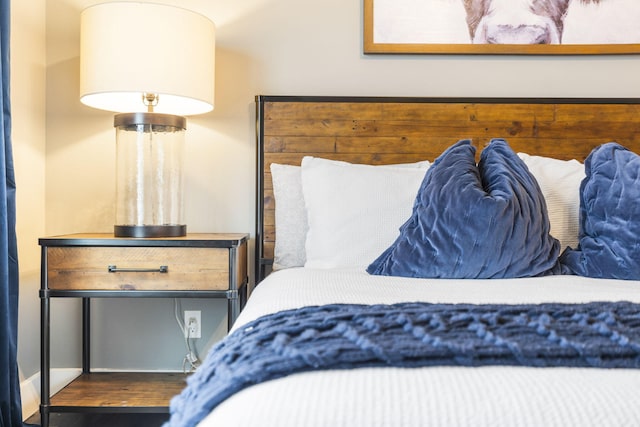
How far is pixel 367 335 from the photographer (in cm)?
78

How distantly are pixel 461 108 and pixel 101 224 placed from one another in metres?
1.59

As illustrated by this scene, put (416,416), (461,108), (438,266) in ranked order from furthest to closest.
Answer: (461,108) < (438,266) < (416,416)

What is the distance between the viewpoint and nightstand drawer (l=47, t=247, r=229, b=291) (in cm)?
187

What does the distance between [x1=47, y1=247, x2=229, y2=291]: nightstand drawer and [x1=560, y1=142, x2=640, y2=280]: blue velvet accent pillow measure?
3.85 feet

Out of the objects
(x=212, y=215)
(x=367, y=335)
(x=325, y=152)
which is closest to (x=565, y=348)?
(x=367, y=335)

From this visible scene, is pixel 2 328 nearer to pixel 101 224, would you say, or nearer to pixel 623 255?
pixel 101 224

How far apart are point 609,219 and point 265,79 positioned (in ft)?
4.69

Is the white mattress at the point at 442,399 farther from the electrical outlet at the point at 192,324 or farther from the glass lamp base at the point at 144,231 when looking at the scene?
the electrical outlet at the point at 192,324

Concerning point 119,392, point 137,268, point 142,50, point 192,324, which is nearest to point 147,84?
point 142,50

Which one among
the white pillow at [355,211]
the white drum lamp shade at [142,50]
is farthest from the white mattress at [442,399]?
the white drum lamp shade at [142,50]

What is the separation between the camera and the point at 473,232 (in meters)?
1.59

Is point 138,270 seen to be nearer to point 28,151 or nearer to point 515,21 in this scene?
point 28,151

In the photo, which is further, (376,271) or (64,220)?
(64,220)

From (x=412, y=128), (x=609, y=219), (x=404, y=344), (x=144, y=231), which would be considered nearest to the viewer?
(x=404, y=344)
